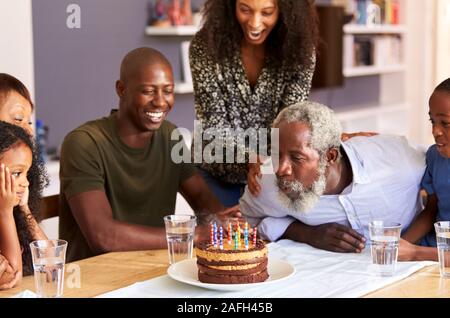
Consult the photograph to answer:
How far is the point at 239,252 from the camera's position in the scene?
1.79 meters

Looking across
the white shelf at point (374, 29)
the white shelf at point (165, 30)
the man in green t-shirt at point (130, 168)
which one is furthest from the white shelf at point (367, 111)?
the man in green t-shirt at point (130, 168)

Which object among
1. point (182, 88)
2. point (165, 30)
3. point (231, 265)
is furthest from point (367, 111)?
point (231, 265)

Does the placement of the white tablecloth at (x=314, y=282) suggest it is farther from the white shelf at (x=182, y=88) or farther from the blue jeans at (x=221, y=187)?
the white shelf at (x=182, y=88)

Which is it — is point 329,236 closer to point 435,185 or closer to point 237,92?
point 435,185

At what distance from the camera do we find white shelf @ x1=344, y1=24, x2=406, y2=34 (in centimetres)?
683

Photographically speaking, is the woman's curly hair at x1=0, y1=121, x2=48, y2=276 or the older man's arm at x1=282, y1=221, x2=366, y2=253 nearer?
the woman's curly hair at x1=0, y1=121, x2=48, y2=276

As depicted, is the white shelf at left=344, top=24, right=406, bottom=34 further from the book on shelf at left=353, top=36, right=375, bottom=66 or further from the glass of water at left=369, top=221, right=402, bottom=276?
the glass of water at left=369, top=221, right=402, bottom=276

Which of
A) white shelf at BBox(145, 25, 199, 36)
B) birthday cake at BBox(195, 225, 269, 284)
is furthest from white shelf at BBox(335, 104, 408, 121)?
birthday cake at BBox(195, 225, 269, 284)

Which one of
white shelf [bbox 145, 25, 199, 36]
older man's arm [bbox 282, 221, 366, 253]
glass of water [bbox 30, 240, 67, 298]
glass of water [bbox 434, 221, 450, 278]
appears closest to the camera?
glass of water [bbox 30, 240, 67, 298]

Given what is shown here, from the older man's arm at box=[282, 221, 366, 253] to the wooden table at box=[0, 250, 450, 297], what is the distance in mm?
233

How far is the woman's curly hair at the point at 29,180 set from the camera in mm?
1906
